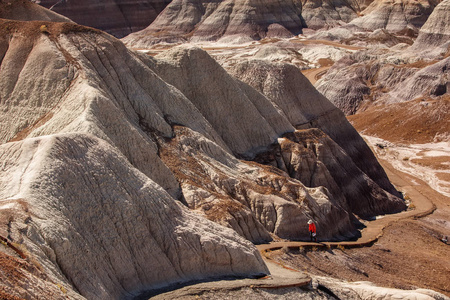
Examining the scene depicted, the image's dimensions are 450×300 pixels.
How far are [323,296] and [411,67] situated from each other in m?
64.6

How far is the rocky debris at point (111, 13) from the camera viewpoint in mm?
129375

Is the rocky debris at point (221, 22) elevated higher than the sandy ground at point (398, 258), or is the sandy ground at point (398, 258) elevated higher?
the rocky debris at point (221, 22)

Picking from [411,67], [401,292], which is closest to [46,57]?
[401,292]

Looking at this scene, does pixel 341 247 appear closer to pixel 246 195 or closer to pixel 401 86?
pixel 246 195

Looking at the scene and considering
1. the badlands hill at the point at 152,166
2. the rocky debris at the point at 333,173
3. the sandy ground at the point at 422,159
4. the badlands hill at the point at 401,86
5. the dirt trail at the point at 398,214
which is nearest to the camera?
the badlands hill at the point at 152,166

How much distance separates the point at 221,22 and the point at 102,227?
372 feet

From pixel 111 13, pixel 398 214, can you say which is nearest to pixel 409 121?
pixel 398 214

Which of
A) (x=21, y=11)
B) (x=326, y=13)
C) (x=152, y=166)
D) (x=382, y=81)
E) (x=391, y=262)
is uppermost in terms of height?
(x=326, y=13)

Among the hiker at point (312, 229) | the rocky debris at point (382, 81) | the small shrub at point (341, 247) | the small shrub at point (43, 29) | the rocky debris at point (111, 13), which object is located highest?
the rocky debris at point (111, 13)

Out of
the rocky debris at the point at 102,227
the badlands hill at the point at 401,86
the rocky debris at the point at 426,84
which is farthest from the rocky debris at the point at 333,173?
the rocky debris at the point at 426,84

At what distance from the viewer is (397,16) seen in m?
120

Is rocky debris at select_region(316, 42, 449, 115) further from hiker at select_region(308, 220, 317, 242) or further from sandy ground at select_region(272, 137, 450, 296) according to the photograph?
hiker at select_region(308, 220, 317, 242)

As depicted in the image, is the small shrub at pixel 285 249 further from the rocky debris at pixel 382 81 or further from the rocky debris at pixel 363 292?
the rocky debris at pixel 382 81

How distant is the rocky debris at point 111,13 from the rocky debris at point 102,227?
117 metres
